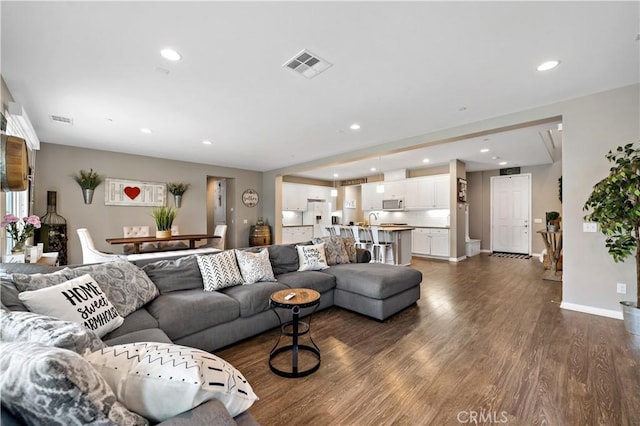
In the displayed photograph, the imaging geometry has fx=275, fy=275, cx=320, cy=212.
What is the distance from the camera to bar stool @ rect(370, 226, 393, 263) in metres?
6.21

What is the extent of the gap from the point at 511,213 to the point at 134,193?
10046 millimetres

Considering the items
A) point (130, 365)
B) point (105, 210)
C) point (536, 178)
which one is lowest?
point (130, 365)

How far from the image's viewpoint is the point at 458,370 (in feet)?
7.13

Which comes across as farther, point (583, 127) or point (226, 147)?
point (226, 147)

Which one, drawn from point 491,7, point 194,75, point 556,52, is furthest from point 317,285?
point 556,52

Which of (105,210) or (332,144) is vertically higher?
(332,144)

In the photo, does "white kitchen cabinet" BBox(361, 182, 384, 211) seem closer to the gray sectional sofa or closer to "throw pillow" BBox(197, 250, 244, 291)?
the gray sectional sofa

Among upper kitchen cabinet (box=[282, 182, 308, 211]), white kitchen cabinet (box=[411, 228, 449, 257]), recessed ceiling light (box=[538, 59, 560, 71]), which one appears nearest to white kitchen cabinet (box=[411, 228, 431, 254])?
white kitchen cabinet (box=[411, 228, 449, 257])

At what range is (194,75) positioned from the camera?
2807mm

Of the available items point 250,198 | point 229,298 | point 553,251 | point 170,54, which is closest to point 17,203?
point 170,54

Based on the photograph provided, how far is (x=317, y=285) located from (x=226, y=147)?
12.4 ft

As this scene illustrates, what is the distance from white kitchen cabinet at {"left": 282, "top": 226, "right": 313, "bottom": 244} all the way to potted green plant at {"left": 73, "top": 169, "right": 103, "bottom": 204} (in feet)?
16.4

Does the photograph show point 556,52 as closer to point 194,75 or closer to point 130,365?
point 194,75

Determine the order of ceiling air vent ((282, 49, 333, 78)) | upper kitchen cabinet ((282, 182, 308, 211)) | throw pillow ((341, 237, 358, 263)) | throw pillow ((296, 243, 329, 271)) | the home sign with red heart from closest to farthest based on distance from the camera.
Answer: ceiling air vent ((282, 49, 333, 78)) → throw pillow ((296, 243, 329, 271)) → throw pillow ((341, 237, 358, 263)) → the home sign with red heart → upper kitchen cabinet ((282, 182, 308, 211))
